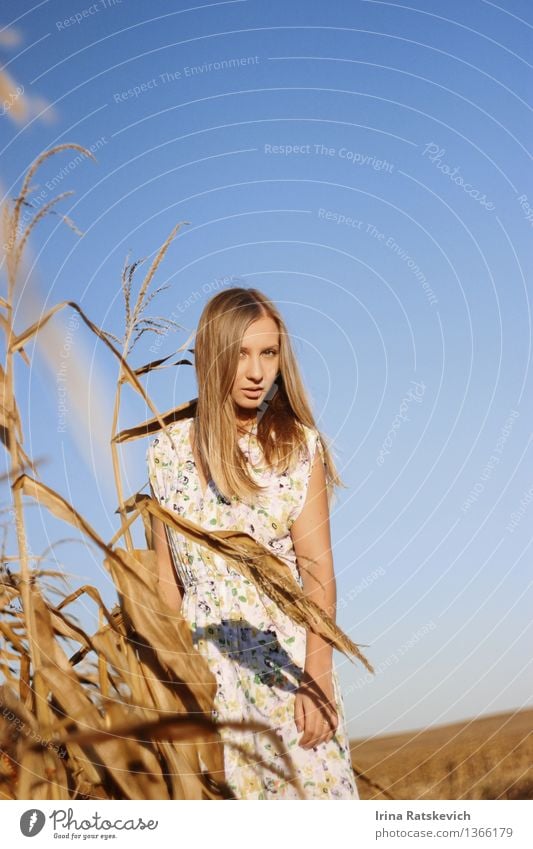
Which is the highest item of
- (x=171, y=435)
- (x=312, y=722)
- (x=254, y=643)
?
(x=171, y=435)

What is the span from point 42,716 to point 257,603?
60cm

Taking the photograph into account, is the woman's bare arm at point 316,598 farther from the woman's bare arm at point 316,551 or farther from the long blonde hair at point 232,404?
the long blonde hair at point 232,404

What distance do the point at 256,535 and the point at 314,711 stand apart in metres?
0.40

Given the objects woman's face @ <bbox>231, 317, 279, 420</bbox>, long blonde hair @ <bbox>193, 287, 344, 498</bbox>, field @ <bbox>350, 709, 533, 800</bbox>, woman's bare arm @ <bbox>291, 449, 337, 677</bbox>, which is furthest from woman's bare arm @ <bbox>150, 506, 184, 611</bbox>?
field @ <bbox>350, 709, 533, 800</bbox>

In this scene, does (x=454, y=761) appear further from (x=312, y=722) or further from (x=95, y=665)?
(x=95, y=665)

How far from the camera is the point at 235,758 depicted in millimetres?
1889

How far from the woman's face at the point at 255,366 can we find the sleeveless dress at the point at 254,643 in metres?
0.23

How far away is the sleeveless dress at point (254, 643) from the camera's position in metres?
1.94

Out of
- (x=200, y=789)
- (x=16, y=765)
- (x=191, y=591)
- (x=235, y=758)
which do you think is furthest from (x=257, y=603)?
(x=16, y=765)

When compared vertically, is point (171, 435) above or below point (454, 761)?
above

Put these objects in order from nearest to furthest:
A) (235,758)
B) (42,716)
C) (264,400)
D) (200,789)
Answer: (42,716), (200,789), (235,758), (264,400)

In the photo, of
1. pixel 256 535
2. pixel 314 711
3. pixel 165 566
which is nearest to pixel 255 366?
pixel 256 535

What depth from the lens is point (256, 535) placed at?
6.84ft
